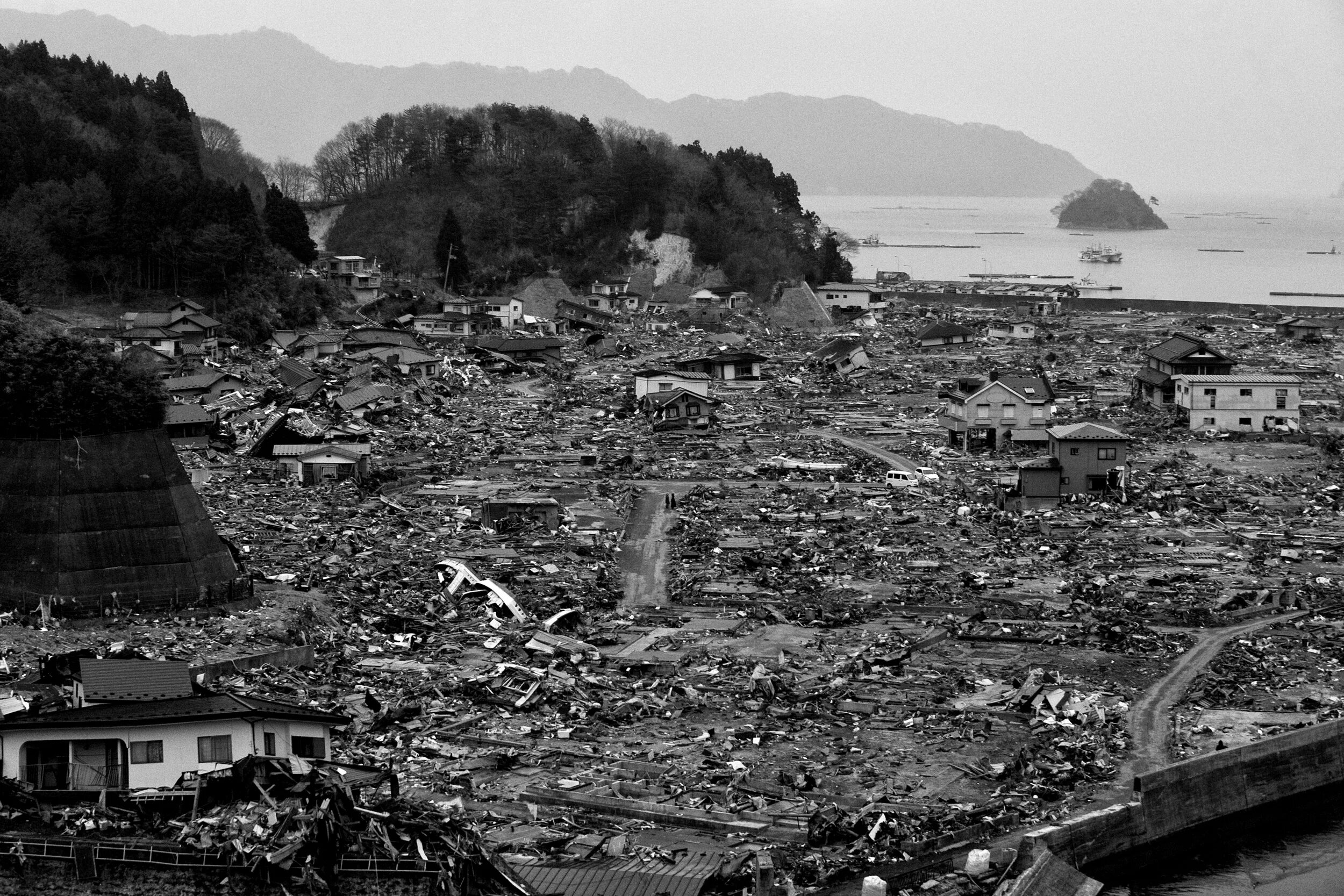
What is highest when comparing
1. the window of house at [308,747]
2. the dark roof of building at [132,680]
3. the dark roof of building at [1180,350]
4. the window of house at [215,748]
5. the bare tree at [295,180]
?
the bare tree at [295,180]

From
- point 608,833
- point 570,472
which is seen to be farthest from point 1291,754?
point 570,472

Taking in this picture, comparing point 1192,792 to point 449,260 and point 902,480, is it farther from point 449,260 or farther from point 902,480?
point 449,260

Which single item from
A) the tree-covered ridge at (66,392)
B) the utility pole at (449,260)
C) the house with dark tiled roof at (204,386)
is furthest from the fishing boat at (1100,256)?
the tree-covered ridge at (66,392)

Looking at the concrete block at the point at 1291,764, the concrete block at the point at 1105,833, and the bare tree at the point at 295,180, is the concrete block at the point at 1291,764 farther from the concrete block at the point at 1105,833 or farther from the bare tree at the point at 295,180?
the bare tree at the point at 295,180

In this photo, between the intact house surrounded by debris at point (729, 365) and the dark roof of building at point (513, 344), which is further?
the dark roof of building at point (513, 344)

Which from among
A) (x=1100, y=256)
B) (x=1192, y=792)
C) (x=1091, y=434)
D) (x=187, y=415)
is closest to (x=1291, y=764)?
(x=1192, y=792)

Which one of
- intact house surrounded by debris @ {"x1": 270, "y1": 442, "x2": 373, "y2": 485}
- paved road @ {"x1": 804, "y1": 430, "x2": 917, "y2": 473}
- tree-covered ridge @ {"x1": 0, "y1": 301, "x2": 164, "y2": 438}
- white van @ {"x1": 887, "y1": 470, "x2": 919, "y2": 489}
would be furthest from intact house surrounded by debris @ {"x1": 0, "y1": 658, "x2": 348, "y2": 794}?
paved road @ {"x1": 804, "y1": 430, "x2": 917, "y2": 473}

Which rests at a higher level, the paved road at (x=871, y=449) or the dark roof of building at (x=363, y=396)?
the dark roof of building at (x=363, y=396)

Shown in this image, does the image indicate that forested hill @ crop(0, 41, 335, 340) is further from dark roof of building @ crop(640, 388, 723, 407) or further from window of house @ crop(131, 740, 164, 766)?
window of house @ crop(131, 740, 164, 766)
